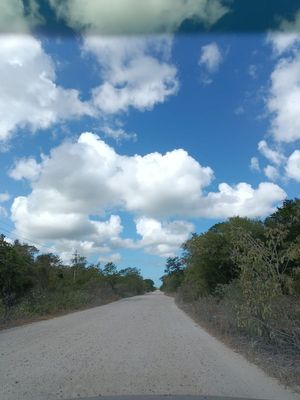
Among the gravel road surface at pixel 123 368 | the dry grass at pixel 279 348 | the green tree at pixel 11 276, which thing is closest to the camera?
the gravel road surface at pixel 123 368

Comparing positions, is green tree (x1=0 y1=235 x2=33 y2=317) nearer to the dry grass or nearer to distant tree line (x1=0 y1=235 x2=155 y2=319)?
distant tree line (x1=0 y1=235 x2=155 y2=319)

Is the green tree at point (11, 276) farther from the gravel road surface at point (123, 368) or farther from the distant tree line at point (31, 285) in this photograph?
the gravel road surface at point (123, 368)

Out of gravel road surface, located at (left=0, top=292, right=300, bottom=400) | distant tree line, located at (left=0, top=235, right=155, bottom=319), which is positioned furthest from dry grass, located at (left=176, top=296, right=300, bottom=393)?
distant tree line, located at (left=0, top=235, right=155, bottom=319)

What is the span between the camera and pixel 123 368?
34.2 ft

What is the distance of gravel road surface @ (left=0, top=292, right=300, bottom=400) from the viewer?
26.9 ft

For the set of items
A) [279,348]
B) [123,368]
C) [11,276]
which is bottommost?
[123,368]

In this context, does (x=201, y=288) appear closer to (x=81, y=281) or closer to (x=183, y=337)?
(x=183, y=337)

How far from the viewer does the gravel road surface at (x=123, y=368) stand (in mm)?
8195

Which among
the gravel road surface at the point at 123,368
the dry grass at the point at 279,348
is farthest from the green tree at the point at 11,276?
the dry grass at the point at 279,348

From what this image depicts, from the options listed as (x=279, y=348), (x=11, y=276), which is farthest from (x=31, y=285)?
(x=279, y=348)

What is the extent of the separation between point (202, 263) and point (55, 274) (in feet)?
72.4

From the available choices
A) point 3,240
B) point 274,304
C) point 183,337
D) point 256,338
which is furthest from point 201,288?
point 274,304

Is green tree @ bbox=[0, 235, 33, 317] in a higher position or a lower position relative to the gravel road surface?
higher

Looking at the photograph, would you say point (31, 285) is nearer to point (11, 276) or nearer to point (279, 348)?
point (11, 276)
